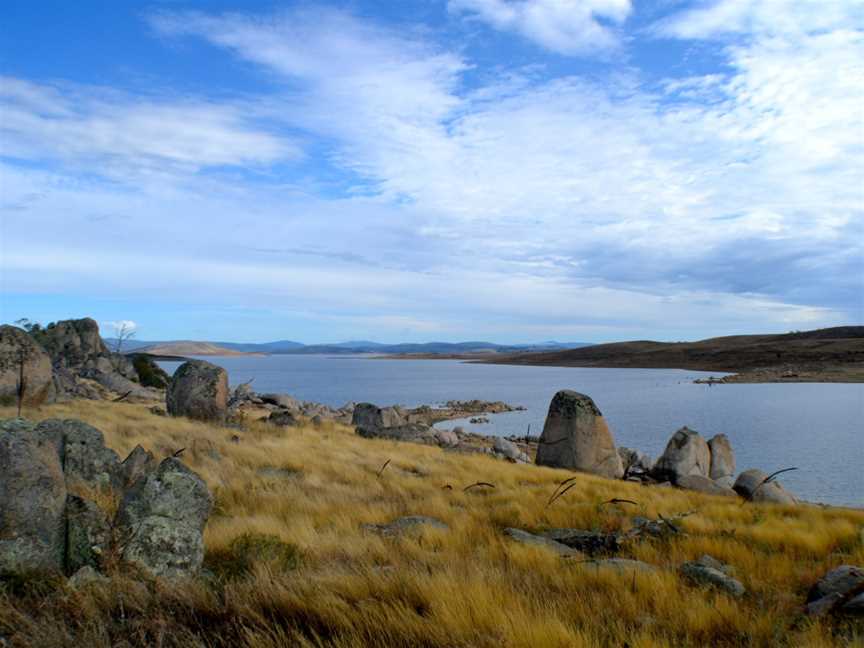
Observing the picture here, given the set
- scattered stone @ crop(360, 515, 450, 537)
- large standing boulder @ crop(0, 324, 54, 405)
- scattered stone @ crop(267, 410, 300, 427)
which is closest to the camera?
scattered stone @ crop(360, 515, 450, 537)

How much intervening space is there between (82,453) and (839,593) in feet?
26.5

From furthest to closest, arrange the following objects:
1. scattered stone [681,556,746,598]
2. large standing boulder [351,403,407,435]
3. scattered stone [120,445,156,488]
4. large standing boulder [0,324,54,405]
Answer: large standing boulder [351,403,407,435], large standing boulder [0,324,54,405], scattered stone [120,445,156,488], scattered stone [681,556,746,598]

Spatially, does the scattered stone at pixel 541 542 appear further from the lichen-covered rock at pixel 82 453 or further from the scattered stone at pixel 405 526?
the lichen-covered rock at pixel 82 453

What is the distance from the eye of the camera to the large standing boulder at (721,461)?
64.2ft

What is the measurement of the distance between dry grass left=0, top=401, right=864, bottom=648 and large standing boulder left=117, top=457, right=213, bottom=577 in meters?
0.34

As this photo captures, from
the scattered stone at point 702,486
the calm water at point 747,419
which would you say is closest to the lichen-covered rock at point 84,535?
the scattered stone at point 702,486

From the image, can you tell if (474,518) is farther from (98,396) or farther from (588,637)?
(98,396)

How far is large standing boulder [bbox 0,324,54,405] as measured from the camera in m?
17.6

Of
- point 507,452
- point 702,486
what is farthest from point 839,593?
point 507,452

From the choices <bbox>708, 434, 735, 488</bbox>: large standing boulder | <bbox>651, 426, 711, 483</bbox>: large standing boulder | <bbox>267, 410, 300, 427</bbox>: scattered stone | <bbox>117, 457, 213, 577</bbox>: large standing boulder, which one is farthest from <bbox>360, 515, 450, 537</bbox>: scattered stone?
<bbox>708, 434, 735, 488</bbox>: large standing boulder

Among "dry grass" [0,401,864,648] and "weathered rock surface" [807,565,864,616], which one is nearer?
"dry grass" [0,401,864,648]

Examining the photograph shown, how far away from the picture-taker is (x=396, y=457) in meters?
15.6

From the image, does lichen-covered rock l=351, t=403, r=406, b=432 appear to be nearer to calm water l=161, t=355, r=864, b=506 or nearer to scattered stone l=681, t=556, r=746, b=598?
calm water l=161, t=355, r=864, b=506

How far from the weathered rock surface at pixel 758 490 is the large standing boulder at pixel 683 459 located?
2.10 m
